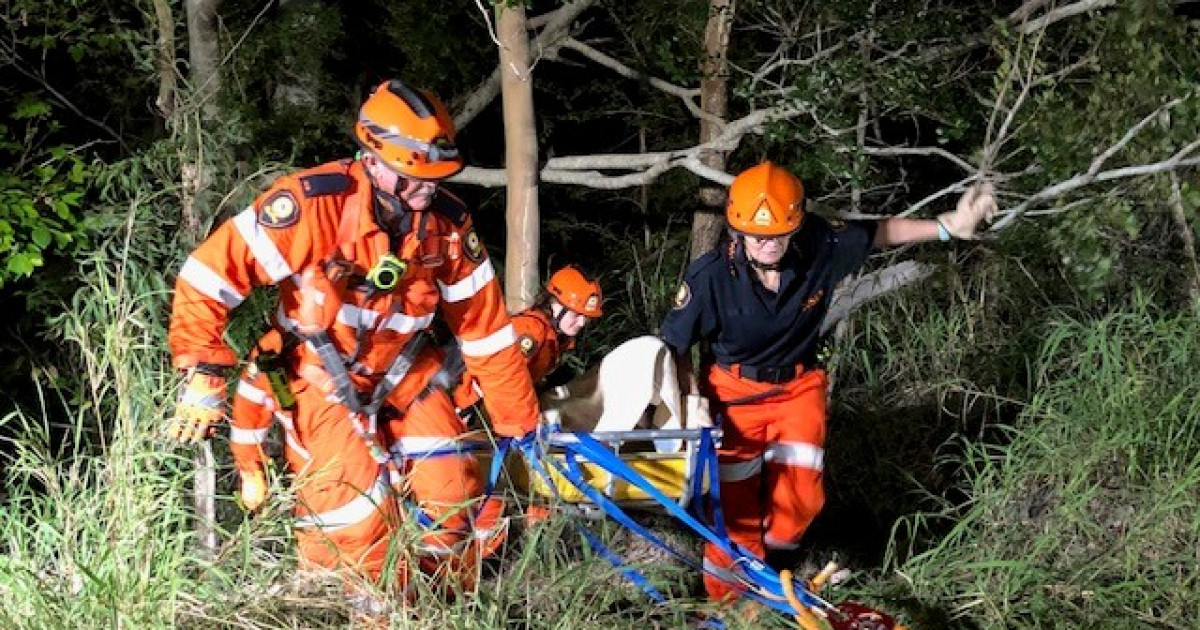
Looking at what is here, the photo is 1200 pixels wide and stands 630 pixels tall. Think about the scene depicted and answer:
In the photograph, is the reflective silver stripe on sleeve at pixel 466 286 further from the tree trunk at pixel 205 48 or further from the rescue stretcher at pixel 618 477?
the tree trunk at pixel 205 48

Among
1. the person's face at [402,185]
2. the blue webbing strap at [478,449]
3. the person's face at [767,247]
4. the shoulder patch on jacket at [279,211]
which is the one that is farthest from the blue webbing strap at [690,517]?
the shoulder patch on jacket at [279,211]

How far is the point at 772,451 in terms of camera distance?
522 cm

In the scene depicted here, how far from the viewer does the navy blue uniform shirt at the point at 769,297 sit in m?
5.06

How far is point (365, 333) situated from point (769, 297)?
154 centimetres

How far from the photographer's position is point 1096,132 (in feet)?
16.1

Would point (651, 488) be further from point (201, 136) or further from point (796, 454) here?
point (201, 136)

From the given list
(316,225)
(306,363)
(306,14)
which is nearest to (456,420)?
(306,363)

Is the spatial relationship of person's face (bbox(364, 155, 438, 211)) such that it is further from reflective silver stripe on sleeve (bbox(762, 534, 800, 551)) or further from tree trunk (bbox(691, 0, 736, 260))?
A: tree trunk (bbox(691, 0, 736, 260))

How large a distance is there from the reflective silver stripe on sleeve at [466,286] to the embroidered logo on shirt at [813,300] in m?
1.28

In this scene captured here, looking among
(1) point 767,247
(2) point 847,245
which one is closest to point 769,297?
(1) point 767,247

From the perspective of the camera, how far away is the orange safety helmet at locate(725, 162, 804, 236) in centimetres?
477

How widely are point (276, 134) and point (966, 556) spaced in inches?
136

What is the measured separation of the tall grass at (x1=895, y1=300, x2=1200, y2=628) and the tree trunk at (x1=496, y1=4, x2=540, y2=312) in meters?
1.99

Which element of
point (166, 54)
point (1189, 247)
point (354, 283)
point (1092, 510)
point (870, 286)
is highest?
point (166, 54)
